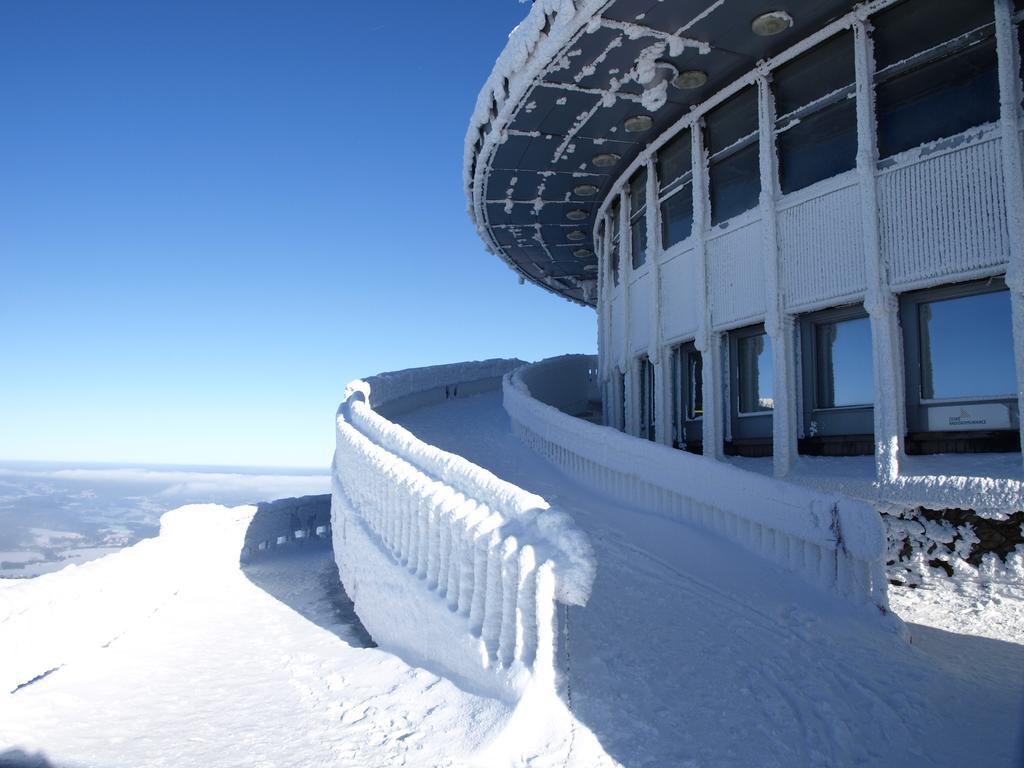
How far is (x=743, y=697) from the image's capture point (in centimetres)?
414

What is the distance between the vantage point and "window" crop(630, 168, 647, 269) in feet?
43.4

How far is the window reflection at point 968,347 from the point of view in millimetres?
7652

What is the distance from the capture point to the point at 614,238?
1508 centimetres

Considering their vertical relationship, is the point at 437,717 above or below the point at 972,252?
below

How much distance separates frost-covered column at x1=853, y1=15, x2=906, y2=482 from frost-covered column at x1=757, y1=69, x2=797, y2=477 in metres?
Result: 1.15

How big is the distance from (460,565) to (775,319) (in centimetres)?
637

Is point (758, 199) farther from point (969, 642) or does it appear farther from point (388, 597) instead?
point (388, 597)

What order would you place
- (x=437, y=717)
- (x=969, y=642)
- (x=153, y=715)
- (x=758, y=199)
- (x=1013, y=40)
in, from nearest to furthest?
(x=437, y=717), (x=153, y=715), (x=969, y=642), (x=1013, y=40), (x=758, y=199)

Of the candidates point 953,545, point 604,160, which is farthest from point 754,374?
point 604,160

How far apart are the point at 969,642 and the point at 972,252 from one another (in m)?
4.10

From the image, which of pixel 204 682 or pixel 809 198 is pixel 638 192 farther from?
pixel 204 682

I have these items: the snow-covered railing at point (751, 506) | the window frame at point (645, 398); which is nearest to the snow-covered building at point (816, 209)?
the window frame at point (645, 398)

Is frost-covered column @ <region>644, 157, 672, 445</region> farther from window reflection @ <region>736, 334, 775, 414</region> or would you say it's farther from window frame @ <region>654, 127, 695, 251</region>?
window reflection @ <region>736, 334, 775, 414</region>

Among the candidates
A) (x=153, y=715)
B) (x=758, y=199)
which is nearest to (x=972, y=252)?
(x=758, y=199)
